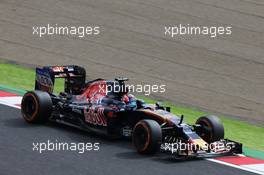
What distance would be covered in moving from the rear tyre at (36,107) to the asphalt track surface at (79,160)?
0.26 meters

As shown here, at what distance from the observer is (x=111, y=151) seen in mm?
12898

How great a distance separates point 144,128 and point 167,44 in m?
10.1

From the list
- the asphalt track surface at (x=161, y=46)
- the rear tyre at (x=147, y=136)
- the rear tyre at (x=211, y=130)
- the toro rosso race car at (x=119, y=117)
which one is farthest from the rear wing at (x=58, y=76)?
the asphalt track surface at (x=161, y=46)

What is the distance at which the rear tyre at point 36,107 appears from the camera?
547 inches

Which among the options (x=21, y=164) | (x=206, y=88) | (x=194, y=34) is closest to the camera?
(x=21, y=164)

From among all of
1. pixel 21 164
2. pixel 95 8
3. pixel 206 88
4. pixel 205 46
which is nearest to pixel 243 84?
pixel 206 88

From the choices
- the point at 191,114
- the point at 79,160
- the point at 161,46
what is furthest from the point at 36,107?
the point at 161,46

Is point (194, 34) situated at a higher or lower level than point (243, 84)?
higher

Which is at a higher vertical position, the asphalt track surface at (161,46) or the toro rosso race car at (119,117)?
the asphalt track surface at (161,46)

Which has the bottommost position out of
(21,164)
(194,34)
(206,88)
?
(21,164)

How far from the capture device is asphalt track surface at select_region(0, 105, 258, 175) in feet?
38.4

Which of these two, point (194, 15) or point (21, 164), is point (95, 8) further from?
point (21, 164)

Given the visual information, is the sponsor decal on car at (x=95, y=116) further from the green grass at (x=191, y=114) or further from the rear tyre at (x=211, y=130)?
the green grass at (x=191, y=114)

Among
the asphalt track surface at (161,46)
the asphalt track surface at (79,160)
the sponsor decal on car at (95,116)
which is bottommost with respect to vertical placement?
the asphalt track surface at (79,160)
